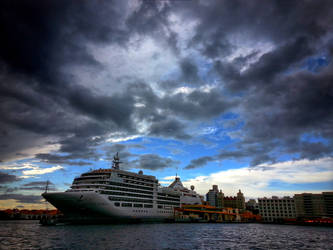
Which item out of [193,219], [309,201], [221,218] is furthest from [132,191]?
[309,201]

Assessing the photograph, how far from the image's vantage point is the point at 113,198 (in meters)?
79.9

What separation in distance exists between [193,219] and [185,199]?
14.2 m

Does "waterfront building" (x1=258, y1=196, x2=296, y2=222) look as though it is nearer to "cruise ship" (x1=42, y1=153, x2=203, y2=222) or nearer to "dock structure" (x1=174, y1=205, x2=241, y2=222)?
"dock structure" (x1=174, y1=205, x2=241, y2=222)

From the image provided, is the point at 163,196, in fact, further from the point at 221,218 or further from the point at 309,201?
the point at 309,201

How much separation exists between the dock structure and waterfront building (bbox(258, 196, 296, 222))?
63.6ft

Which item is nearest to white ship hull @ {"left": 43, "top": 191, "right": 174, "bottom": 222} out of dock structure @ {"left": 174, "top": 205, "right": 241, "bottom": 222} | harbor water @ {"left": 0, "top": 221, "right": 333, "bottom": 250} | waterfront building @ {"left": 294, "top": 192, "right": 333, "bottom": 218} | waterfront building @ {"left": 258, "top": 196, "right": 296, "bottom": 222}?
harbor water @ {"left": 0, "top": 221, "right": 333, "bottom": 250}

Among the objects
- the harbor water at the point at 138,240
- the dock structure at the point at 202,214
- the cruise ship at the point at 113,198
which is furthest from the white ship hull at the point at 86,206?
the dock structure at the point at 202,214

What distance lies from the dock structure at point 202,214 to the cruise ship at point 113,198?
11014 mm

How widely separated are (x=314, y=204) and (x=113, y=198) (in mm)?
162868

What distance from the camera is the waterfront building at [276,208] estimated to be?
16394 cm

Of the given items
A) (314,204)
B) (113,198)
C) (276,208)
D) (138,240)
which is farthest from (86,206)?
(314,204)

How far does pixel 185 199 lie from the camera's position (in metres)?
142

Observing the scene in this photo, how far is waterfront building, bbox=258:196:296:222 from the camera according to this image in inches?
6454

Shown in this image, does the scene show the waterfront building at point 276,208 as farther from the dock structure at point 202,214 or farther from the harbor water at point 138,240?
the harbor water at point 138,240
